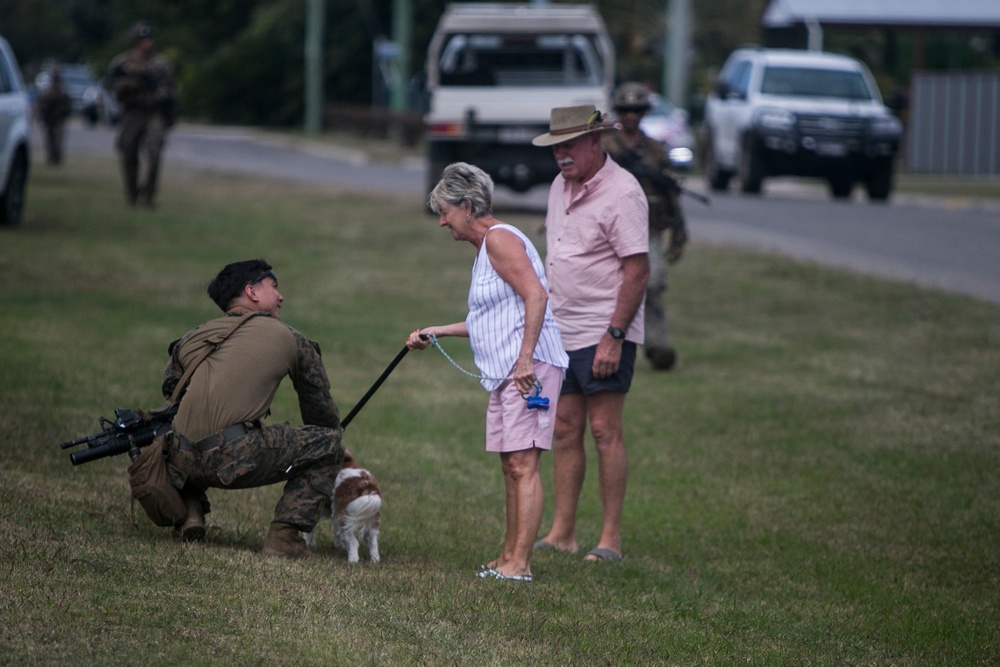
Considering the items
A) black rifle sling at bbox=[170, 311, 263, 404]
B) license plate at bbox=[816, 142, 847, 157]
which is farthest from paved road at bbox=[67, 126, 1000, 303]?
black rifle sling at bbox=[170, 311, 263, 404]

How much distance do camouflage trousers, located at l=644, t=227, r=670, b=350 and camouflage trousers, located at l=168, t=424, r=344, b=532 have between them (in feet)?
14.3

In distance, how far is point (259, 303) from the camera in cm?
581

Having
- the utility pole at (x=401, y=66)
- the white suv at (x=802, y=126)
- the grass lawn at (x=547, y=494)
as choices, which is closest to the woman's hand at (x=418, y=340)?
the grass lawn at (x=547, y=494)

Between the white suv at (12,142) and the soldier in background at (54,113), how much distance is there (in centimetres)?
1110

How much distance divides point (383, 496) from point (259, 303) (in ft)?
6.71

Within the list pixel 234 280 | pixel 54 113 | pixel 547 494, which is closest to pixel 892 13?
pixel 54 113

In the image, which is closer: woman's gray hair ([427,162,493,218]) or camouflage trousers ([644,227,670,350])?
woman's gray hair ([427,162,493,218])

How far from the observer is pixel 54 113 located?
28.2 m

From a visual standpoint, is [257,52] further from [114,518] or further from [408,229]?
[114,518]

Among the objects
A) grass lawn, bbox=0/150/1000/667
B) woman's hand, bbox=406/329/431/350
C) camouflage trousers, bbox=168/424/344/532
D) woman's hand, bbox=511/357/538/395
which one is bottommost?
grass lawn, bbox=0/150/1000/667

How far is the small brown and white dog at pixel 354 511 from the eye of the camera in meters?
Result: 6.01

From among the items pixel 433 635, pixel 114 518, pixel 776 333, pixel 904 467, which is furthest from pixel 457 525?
pixel 776 333

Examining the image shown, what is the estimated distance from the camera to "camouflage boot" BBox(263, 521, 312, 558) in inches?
228

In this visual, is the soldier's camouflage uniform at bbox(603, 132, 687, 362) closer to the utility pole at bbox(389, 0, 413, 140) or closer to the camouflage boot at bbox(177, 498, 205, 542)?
the camouflage boot at bbox(177, 498, 205, 542)
